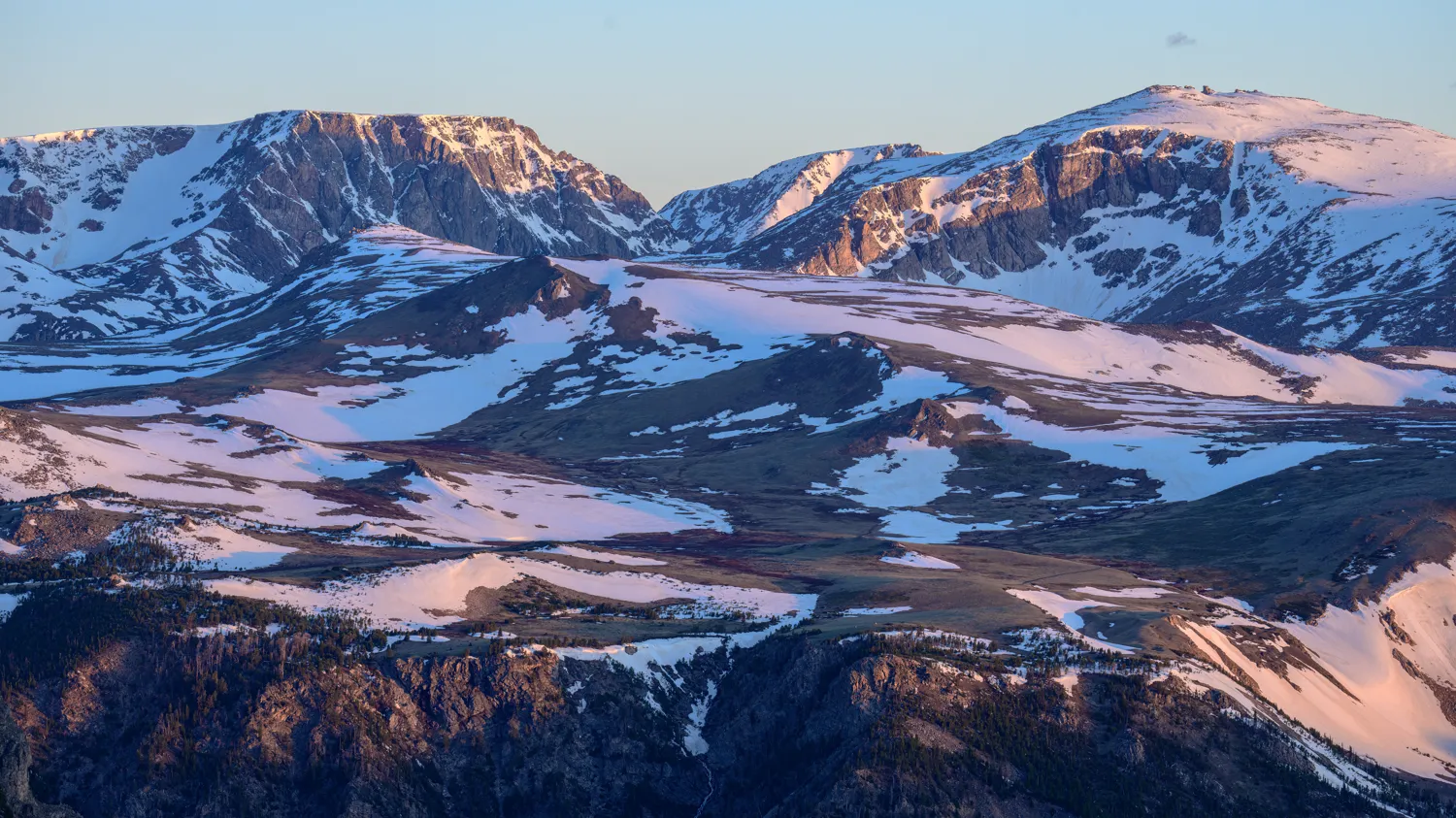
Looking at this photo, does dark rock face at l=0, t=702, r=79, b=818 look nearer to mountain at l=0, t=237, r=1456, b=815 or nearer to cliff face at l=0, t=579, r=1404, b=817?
cliff face at l=0, t=579, r=1404, b=817

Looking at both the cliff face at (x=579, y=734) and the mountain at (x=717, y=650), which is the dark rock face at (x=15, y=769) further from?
the mountain at (x=717, y=650)

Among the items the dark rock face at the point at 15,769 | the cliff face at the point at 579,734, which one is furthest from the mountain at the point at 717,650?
the dark rock face at the point at 15,769

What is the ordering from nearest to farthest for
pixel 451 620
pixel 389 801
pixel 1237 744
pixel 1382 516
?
pixel 389 801, pixel 1237 744, pixel 451 620, pixel 1382 516

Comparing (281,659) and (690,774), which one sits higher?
(281,659)

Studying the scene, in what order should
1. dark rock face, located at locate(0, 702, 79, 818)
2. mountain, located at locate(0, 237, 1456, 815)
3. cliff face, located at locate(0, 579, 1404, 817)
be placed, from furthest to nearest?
mountain, located at locate(0, 237, 1456, 815) → cliff face, located at locate(0, 579, 1404, 817) → dark rock face, located at locate(0, 702, 79, 818)

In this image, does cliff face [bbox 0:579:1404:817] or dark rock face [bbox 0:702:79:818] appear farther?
cliff face [bbox 0:579:1404:817]

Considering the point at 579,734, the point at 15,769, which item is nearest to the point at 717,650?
the point at 579,734

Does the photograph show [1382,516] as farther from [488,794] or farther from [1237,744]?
[488,794]

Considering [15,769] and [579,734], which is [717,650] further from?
[15,769]

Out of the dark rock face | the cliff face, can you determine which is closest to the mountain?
the cliff face

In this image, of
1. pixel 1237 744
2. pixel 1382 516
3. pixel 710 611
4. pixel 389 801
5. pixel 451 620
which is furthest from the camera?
pixel 1382 516

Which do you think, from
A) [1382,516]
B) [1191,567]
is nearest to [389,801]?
[1191,567]
